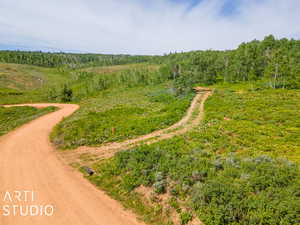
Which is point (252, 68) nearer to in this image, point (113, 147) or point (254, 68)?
point (254, 68)

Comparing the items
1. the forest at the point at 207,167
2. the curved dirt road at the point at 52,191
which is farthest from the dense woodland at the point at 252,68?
the curved dirt road at the point at 52,191

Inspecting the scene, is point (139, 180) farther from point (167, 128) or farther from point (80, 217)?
point (167, 128)

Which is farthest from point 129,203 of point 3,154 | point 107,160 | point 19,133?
point 19,133

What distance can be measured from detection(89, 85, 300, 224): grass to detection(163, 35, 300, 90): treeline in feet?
97.6

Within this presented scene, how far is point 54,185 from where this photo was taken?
8234 millimetres

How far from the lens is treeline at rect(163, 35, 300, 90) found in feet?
149

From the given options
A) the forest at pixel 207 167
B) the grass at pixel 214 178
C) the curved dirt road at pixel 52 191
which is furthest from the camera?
the curved dirt road at pixel 52 191

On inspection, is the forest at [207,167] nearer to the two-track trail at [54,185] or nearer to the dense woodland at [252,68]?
the two-track trail at [54,185]

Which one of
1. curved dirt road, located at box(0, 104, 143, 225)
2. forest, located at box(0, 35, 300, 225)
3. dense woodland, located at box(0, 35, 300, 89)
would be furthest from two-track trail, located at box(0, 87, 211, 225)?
dense woodland, located at box(0, 35, 300, 89)

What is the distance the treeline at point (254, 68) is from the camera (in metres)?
45.3

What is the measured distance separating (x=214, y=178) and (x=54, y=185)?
7.61 meters

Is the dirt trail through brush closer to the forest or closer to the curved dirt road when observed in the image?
the forest

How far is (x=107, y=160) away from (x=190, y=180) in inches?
223

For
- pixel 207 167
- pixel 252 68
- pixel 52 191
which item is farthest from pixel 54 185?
pixel 252 68
